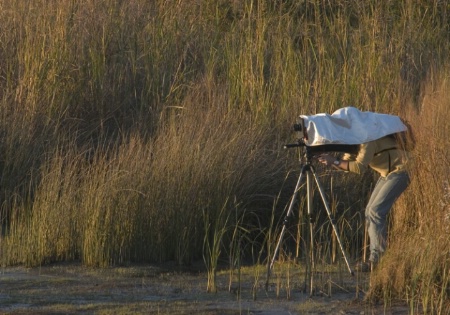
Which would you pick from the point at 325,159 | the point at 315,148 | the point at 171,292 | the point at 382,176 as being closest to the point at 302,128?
the point at 315,148

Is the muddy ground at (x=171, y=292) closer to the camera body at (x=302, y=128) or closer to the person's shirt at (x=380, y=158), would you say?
the person's shirt at (x=380, y=158)

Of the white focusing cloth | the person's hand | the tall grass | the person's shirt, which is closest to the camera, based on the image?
the white focusing cloth

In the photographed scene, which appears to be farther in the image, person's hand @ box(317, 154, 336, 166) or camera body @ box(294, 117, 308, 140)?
person's hand @ box(317, 154, 336, 166)

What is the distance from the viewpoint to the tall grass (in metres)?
8.88

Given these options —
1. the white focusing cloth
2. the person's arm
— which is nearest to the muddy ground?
the person's arm

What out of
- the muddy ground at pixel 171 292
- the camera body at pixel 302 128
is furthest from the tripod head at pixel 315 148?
the muddy ground at pixel 171 292

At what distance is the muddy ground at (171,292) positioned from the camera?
7355mm

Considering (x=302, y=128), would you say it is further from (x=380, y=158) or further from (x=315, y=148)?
(x=380, y=158)

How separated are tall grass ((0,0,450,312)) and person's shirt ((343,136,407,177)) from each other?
0.23m

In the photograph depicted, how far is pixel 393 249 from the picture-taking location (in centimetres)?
765

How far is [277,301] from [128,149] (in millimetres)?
2843

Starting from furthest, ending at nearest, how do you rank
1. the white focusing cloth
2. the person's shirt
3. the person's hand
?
the person's shirt, the person's hand, the white focusing cloth

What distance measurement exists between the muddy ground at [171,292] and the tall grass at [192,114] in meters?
0.29

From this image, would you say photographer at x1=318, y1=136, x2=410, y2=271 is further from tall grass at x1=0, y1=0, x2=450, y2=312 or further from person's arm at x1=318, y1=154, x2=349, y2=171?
tall grass at x1=0, y1=0, x2=450, y2=312
